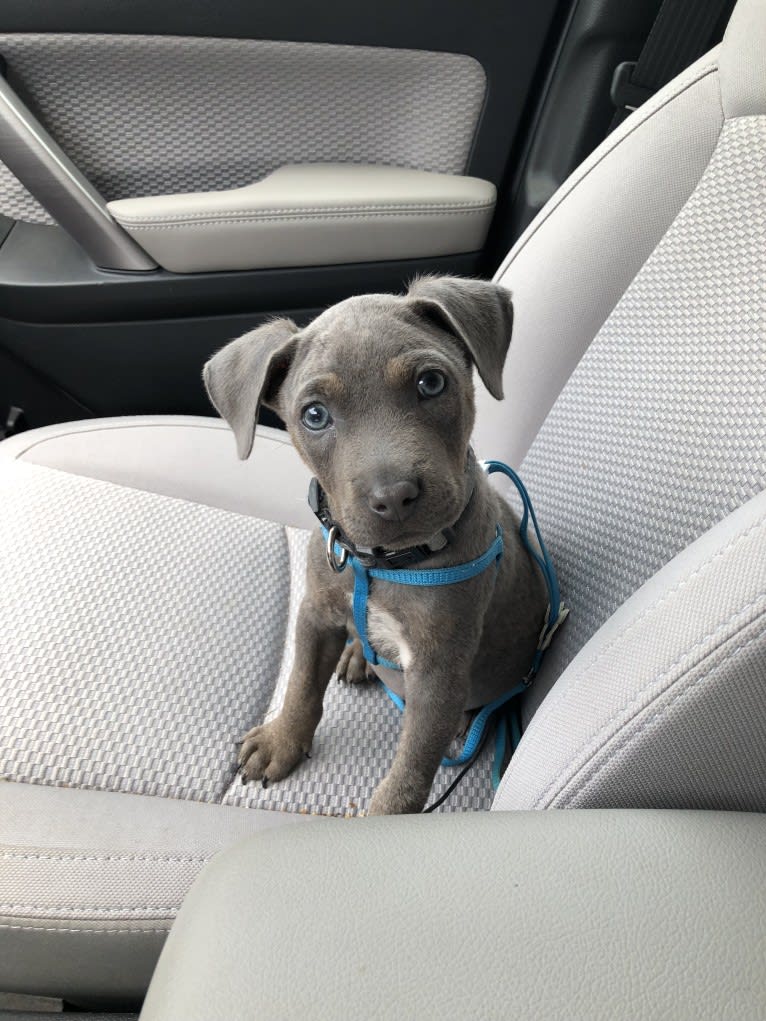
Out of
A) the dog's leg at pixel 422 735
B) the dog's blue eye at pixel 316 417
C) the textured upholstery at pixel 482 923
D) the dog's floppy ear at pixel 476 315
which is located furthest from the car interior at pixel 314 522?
the dog's blue eye at pixel 316 417

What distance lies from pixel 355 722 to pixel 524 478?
0.65m

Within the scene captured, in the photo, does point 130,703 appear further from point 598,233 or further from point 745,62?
point 745,62

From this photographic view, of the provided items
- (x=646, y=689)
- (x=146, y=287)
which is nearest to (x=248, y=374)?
(x=646, y=689)

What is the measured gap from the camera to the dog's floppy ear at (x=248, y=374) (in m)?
1.36

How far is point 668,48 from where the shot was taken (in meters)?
2.17

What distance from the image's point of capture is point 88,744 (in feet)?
4.44

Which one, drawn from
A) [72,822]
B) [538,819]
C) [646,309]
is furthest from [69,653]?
[646,309]

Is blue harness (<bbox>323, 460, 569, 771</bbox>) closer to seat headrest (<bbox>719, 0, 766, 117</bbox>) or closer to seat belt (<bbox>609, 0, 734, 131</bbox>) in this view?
seat headrest (<bbox>719, 0, 766, 117</bbox>)

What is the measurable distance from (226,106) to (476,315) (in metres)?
1.49

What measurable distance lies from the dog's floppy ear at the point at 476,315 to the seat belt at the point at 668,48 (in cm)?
119

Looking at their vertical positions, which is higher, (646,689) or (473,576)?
(646,689)

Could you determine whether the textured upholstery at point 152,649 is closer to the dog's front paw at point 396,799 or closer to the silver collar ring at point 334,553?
the dog's front paw at point 396,799

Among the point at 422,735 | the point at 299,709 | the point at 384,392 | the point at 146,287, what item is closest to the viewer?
the point at 384,392

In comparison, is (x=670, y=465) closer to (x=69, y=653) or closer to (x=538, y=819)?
(x=538, y=819)
